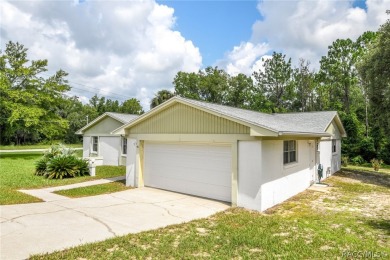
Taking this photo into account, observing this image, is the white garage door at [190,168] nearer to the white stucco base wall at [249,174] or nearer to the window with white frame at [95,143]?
the white stucco base wall at [249,174]

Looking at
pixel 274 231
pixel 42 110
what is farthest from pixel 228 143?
pixel 42 110

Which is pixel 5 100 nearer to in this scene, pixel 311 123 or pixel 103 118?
pixel 103 118

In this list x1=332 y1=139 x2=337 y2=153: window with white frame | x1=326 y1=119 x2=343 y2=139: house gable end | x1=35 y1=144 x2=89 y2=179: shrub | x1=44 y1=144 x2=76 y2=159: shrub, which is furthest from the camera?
x1=332 y1=139 x2=337 y2=153: window with white frame

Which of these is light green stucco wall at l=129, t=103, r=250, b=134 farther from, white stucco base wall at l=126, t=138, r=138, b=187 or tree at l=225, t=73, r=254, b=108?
tree at l=225, t=73, r=254, b=108

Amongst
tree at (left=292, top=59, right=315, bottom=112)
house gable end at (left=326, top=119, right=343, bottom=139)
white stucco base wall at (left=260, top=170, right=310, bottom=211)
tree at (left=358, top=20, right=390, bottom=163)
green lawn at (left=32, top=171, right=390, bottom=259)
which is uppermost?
tree at (left=292, top=59, right=315, bottom=112)

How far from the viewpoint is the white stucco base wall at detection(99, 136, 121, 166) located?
18.2 metres

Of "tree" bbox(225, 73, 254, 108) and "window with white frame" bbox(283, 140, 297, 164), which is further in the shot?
"tree" bbox(225, 73, 254, 108)

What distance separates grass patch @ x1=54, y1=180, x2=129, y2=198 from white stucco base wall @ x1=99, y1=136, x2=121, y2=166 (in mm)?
6655

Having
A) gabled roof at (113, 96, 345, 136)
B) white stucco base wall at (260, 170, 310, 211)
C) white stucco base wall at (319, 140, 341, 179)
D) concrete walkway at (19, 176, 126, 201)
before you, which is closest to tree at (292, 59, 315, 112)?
gabled roof at (113, 96, 345, 136)

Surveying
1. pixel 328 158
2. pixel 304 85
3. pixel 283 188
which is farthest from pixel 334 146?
pixel 304 85

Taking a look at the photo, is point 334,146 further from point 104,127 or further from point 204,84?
point 204,84

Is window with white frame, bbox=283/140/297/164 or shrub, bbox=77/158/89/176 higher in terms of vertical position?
window with white frame, bbox=283/140/297/164

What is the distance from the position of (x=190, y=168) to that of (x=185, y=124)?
5.44ft

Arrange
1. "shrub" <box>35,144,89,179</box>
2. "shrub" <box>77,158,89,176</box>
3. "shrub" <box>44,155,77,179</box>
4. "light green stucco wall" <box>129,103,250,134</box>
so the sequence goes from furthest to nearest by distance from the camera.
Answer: "shrub" <box>77,158,89,176</box> → "shrub" <box>35,144,89,179</box> → "shrub" <box>44,155,77,179</box> → "light green stucco wall" <box>129,103,250,134</box>
